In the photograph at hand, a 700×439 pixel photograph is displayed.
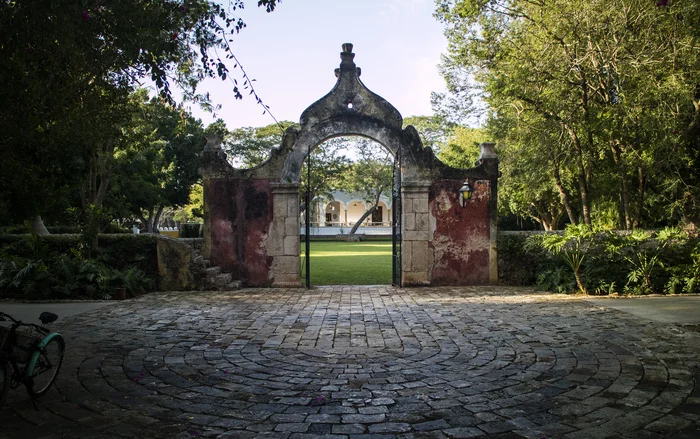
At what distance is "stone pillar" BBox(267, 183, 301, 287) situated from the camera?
1166 cm

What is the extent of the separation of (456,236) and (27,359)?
30.5ft

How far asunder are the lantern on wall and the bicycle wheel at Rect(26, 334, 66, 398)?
29.0 feet

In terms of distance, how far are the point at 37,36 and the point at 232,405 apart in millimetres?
4243

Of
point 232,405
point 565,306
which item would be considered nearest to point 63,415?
point 232,405

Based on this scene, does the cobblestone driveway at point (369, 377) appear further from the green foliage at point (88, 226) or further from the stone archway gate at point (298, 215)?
the stone archway gate at point (298, 215)

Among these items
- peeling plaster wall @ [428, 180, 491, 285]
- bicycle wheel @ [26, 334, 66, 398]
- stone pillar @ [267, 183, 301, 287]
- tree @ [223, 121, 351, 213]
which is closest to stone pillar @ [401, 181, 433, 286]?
peeling plaster wall @ [428, 180, 491, 285]

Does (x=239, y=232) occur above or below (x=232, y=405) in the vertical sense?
above

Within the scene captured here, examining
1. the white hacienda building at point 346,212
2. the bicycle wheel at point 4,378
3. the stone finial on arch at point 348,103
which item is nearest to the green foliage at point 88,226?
the stone finial on arch at point 348,103

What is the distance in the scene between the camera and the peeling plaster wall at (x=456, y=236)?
38.8 feet

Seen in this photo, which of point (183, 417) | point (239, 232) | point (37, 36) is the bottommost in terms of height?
point (183, 417)

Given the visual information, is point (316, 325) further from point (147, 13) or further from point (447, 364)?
point (147, 13)

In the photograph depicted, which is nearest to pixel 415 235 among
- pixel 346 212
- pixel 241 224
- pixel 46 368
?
pixel 241 224

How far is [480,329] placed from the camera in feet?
22.6

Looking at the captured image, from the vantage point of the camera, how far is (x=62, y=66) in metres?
5.73
